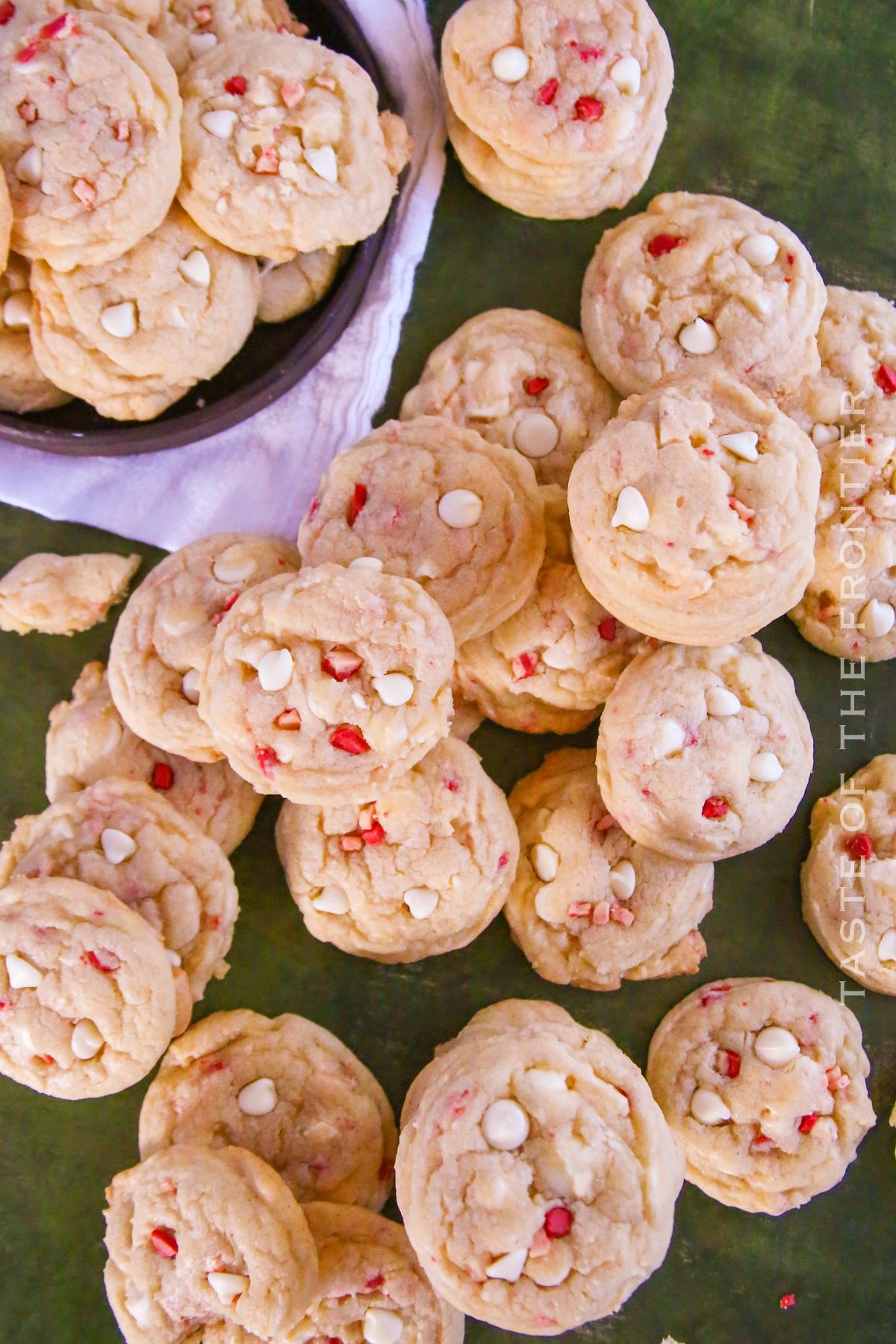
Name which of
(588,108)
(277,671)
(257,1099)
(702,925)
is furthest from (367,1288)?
(588,108)

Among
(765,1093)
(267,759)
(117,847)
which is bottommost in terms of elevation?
(765,1093)

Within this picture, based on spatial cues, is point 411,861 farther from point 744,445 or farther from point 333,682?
point 744,445

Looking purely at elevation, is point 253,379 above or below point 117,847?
above

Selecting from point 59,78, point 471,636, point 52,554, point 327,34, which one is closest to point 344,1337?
point 471,636

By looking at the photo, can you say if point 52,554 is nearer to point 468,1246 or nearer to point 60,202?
point 60,202

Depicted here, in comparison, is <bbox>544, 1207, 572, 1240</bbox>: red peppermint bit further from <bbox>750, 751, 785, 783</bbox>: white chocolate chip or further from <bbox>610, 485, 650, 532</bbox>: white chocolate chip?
<bbox>610, 485, 650, 532</bbox>: white chocolate chip

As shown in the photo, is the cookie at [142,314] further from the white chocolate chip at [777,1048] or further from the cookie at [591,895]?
the white chocolate chip at [777,1048]
